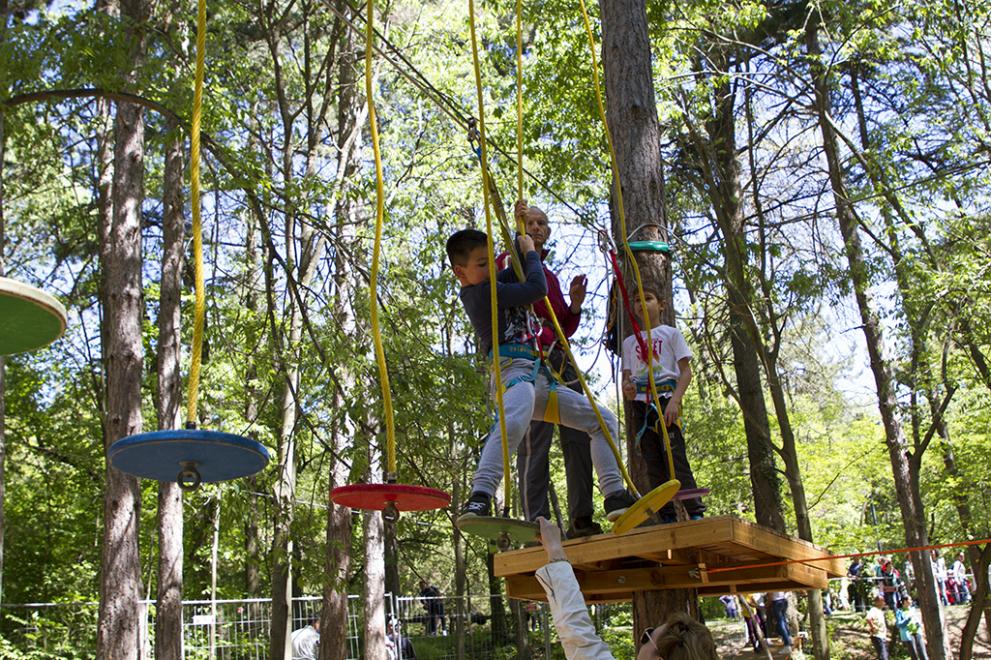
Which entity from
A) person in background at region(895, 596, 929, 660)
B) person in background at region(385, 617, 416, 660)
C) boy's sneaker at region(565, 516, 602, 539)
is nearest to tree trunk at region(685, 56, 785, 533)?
person in background at region(895, 596, 929, 660)

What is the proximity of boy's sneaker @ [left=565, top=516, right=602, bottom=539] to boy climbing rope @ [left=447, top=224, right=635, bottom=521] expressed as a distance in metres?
0.31

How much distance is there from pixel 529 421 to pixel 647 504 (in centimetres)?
68

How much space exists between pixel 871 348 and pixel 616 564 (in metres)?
10.1

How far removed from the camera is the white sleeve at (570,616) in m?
2.76

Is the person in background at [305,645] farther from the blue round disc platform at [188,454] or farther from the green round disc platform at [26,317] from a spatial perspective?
the green round disc platform at [26,317]

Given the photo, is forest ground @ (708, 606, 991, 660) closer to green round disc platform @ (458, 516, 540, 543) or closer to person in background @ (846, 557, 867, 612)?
person in background @ (846, 557, 867, 612)

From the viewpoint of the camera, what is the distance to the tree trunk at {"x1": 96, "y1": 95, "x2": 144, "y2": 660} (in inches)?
312

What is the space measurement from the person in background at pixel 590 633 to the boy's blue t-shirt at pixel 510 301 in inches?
46.8

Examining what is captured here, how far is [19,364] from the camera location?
701 inches

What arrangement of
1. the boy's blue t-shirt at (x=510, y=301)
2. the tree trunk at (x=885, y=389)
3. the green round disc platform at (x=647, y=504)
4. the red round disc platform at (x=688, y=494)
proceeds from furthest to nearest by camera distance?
the tree trunk at (x=885, y=389)
the red round disc platform at (x=688, y=494)
the boy's blue t-shirt at (x=510, y=301)
the green round disc platform at (x=647, y=504)

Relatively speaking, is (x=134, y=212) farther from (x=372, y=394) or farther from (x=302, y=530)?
(x=302, y=530)

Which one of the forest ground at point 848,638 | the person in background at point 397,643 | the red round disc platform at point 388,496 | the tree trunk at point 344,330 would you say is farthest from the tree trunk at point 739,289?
the red round disc platform at point 388,496

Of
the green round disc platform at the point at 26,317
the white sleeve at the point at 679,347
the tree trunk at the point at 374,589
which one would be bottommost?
the tree trunk at the point at 374,589

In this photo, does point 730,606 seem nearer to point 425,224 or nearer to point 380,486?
point 425,224
